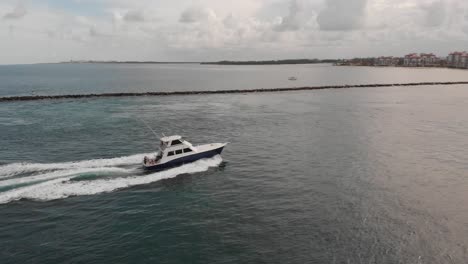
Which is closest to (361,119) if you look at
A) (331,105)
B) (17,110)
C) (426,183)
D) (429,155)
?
(331,105)

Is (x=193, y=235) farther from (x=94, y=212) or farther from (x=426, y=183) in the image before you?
(x=426, y=183)

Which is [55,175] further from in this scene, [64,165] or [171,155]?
[171,155]

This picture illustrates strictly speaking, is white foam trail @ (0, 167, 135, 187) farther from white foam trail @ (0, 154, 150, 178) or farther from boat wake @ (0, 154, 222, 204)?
white foam trail @ (0, 154, 150, 178)

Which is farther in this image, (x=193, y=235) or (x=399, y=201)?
(x=399, y=201)

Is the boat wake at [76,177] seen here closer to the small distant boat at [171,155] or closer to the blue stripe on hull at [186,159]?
the blue stripe on hull at [186,159]

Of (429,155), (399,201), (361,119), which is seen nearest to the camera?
(399,201)

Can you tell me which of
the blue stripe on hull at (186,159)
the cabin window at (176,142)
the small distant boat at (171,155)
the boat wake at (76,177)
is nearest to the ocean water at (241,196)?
the boat wake at (76,177)

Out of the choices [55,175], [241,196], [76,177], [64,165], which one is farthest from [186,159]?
[64,165]

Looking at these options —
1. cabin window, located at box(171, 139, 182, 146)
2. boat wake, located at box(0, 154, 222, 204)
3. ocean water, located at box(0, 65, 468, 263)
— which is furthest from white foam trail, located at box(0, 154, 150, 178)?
cabin window, located at box(171, 139, 182, 146)
